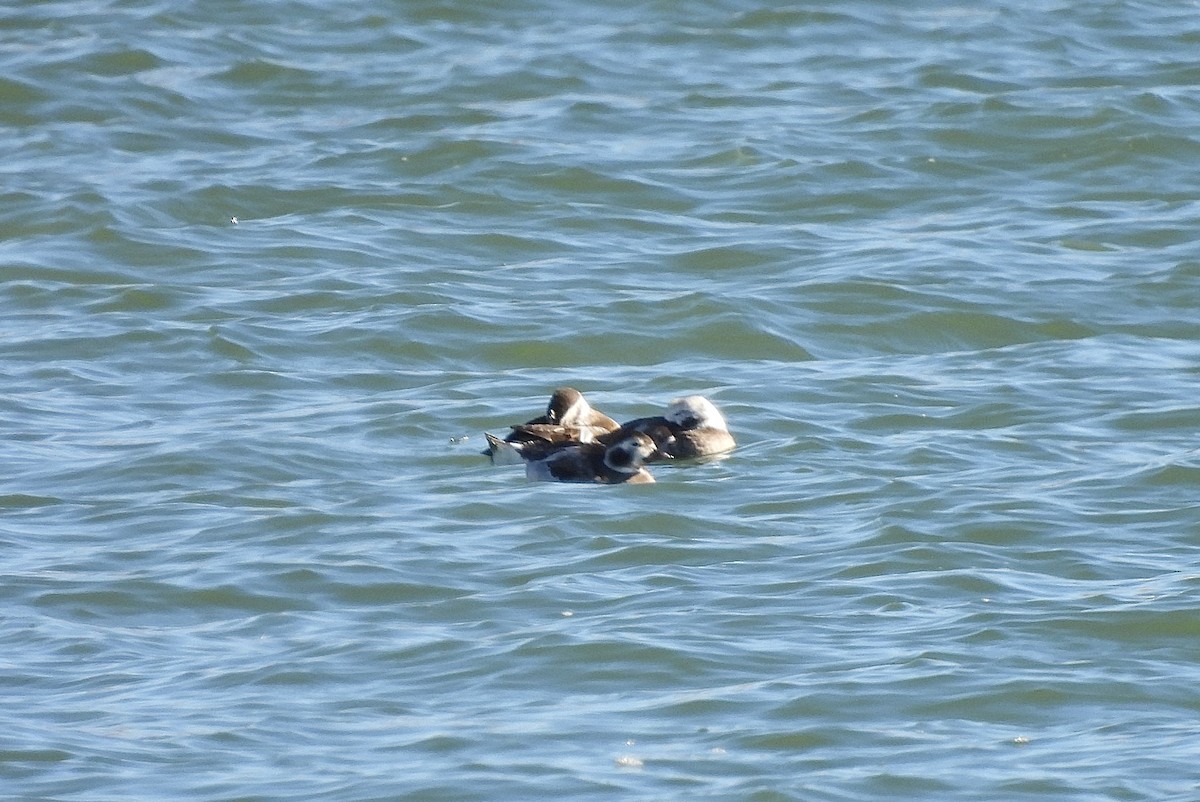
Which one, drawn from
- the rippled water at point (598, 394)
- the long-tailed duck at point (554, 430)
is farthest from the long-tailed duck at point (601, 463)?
the rippled water at point (598, 394)

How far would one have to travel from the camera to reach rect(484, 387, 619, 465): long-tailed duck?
10.5m

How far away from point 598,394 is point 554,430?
159 cm

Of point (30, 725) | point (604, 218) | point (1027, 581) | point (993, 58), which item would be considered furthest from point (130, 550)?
point (993, 58)

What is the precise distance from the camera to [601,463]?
10531 millimetres

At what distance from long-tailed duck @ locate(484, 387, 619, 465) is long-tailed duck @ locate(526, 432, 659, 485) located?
6 cm

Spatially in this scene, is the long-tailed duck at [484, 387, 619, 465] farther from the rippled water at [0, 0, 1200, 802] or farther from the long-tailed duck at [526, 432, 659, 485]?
the rippled water at [0, 0, 1200, 802]

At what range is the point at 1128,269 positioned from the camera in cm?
1407

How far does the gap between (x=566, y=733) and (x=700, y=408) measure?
411cm

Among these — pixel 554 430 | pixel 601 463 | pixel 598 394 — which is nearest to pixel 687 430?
pixel 601 463

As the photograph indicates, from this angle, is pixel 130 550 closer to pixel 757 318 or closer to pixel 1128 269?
pixel 757 318

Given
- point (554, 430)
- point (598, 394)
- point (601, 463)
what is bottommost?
point (598, 394)

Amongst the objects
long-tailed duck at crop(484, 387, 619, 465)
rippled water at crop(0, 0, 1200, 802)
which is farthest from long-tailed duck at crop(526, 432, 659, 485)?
rippled water at crop(0, 0, 1200, 802)

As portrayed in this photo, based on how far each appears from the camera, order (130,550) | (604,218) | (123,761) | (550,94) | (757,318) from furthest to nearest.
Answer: (550,94)
(604,218)
(757,318)
(130,550)
(123,761)

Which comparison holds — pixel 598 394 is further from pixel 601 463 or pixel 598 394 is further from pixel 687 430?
pixel 601 463
